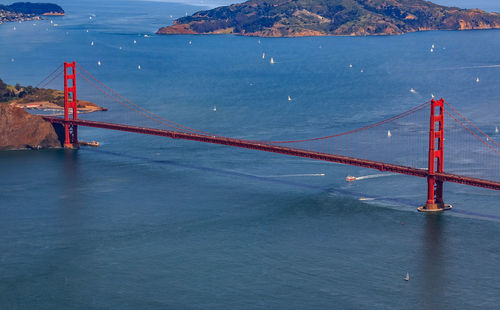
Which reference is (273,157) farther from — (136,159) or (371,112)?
(371,112)

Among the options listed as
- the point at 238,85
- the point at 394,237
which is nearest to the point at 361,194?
the point at 394,237

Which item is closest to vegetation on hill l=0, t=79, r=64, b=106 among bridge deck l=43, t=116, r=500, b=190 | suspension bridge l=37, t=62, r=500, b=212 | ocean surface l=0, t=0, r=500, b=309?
suspension bridge l=37, t=62, r=500, b=212

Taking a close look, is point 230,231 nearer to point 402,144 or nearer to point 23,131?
point 402,144

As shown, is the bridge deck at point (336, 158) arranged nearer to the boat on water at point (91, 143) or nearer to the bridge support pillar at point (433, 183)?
the bridge support pillar at point (433, 183)

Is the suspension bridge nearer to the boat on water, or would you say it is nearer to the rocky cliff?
the boat on water

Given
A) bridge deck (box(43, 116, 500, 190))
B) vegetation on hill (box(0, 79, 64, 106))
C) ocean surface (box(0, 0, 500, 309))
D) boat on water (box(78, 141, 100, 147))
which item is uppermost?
vegetation on hill (box(0, 79, 64, 106))

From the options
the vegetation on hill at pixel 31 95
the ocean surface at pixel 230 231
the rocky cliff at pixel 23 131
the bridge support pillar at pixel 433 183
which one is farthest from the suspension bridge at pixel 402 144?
the vegetation on hill at pixel 31 95

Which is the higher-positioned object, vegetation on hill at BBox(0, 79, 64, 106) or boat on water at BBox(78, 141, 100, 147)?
vegetation on hill at BBox(0, 79, 64, 106)
